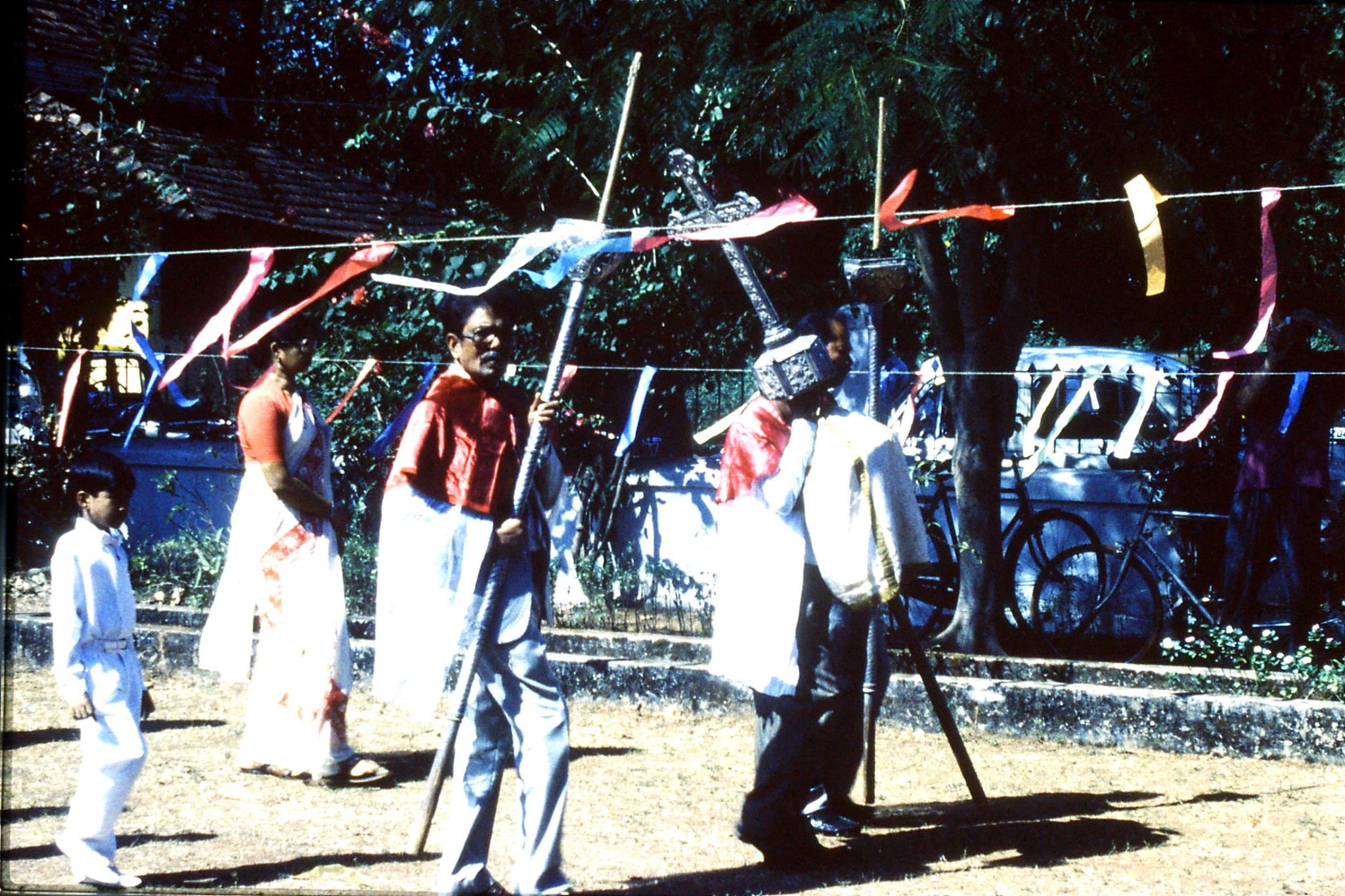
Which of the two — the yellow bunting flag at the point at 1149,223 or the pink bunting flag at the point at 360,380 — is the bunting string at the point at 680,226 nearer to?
the yellow bunting flag at the point at 1149,223

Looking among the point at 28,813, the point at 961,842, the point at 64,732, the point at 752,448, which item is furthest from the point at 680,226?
the point at 64,732

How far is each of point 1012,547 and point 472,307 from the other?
4.81m

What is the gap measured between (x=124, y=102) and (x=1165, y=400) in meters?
8.40

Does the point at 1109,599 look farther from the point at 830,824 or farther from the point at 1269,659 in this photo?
the point at 830,824

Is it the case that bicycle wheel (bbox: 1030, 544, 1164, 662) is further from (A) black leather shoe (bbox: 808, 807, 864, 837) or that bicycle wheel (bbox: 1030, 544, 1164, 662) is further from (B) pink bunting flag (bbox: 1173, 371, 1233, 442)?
(A) black leather shoe (bbox: 808, 807, 864, 837)

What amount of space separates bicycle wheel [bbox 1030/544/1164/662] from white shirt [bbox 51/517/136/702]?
5.22 metres

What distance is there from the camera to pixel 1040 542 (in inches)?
342

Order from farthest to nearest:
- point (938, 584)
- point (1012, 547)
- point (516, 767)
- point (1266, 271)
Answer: point (938, 584), point (1012, 547), point (1266, 271), point (516, 767)

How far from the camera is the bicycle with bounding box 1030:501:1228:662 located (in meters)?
8.22

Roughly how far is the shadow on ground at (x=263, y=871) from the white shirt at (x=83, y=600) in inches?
27.2

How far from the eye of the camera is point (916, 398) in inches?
354

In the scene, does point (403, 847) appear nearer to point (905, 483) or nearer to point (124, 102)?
point (905, 483)

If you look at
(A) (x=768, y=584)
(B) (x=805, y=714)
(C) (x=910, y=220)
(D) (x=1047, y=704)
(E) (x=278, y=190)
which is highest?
(E) (x=278, y=190)

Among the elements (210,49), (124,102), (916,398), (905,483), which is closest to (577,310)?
(905,483)
